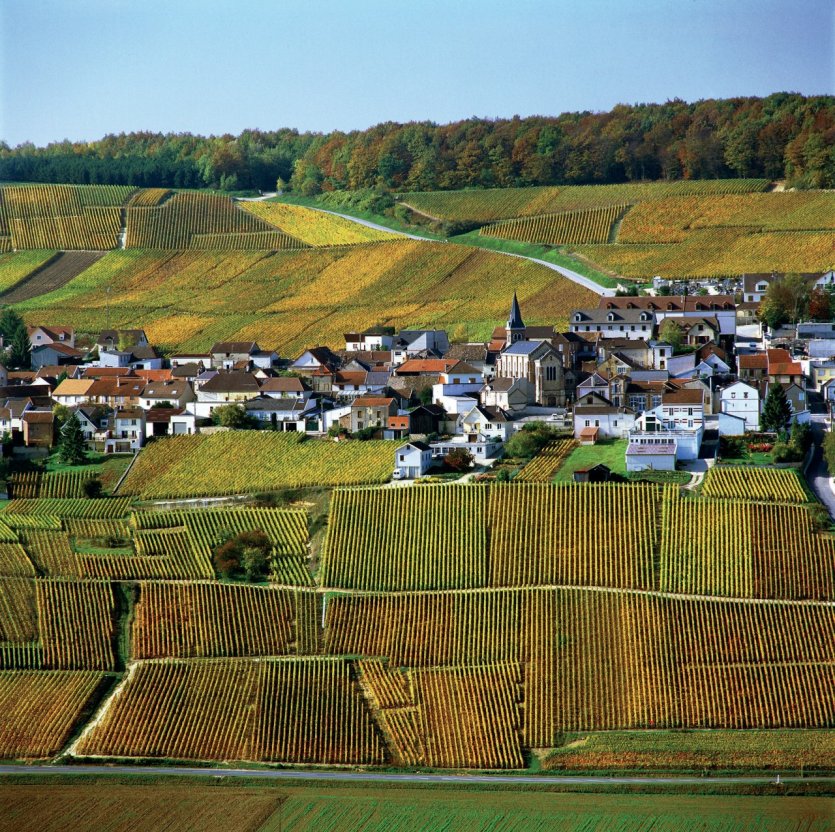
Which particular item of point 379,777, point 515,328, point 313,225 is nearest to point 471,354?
point 515,328

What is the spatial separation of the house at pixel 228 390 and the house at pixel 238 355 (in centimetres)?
562

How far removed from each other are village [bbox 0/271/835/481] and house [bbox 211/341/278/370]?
6 centimetres

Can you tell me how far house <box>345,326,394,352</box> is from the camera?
195ft

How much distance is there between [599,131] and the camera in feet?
294

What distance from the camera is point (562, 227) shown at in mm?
77062

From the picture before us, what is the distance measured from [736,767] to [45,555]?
1729 cm

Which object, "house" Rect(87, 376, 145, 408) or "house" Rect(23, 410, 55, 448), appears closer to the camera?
"house" Rect(23, 410, 55, 448)

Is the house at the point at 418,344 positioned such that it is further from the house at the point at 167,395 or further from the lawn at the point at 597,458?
the lawn at the point at 597,458

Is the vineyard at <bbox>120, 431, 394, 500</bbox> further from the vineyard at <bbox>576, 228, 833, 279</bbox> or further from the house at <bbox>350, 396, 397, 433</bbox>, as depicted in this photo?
the vineyard at <bbox>576, 228, 833, 279</bbox>

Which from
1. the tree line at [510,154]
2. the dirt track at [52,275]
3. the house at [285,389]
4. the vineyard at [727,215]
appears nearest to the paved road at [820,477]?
the house at [285,389]

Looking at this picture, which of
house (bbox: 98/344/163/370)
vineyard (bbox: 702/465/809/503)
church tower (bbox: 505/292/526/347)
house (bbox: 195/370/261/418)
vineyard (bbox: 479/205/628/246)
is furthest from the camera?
vineyard (bbox: 479/205/628/246)

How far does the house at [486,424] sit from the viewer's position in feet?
145

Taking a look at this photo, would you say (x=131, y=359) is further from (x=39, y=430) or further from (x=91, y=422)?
(x=39, y=430)

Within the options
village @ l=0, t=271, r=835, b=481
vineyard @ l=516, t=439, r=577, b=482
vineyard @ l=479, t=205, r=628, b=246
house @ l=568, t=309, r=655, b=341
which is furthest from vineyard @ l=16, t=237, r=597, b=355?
vineyard @ l=516, t=439, r=577, b=482
